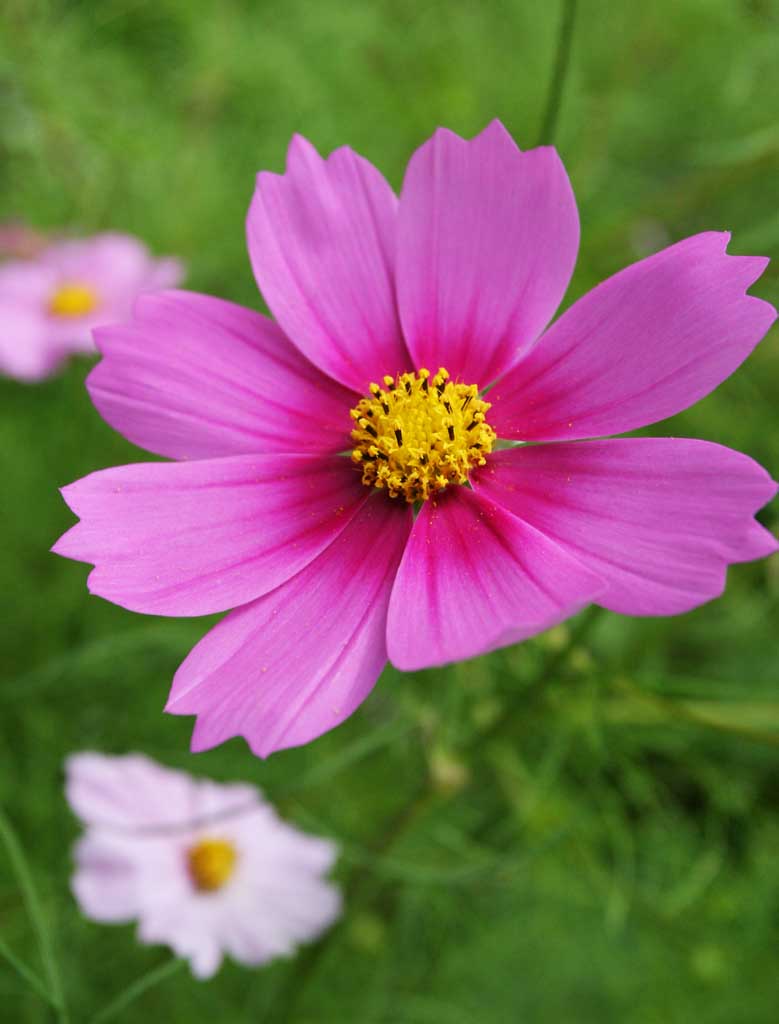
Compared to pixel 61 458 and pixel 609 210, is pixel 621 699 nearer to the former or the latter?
pixel 61 458

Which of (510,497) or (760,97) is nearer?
(510,497)

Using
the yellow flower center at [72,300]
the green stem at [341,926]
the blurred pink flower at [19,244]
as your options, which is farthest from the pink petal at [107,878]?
the blurred pink flower at [19,244]

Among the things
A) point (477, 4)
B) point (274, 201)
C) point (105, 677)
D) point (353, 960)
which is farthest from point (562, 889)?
point (477, 4)

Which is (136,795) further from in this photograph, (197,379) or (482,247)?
(482,247)

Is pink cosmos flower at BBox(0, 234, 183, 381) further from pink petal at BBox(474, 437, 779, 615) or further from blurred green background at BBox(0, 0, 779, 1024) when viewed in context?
pink petal at BBox(474, 437, 779, 615)

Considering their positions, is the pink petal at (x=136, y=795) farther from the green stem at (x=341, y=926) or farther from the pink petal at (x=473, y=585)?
the pink petal at (x=473, y=585)

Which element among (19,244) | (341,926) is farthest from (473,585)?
(19,244)
